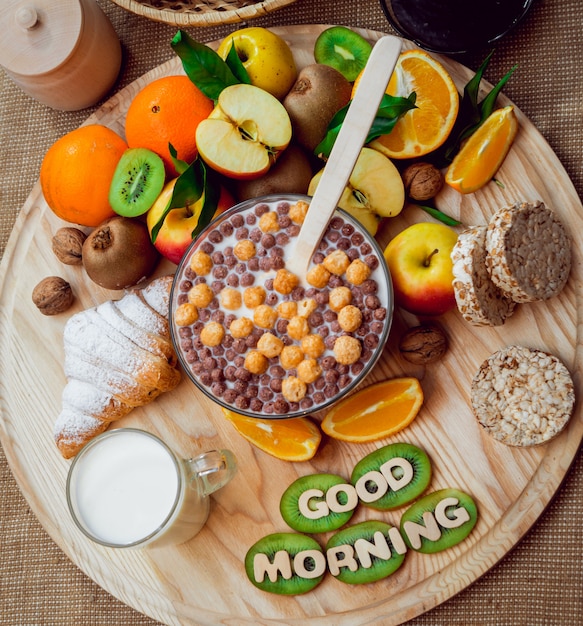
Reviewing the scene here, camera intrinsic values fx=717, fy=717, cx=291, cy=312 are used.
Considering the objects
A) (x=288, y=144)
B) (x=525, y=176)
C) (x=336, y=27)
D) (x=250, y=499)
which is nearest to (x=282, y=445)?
(x=250, y=499)

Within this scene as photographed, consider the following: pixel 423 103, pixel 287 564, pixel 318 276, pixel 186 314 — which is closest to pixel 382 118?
pixel 423 103

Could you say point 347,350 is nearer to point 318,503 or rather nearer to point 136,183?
point 318,503

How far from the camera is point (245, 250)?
54.6 inches

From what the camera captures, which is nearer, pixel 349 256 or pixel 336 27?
pixel 349 256

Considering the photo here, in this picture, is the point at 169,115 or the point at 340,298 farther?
the point at 169,115

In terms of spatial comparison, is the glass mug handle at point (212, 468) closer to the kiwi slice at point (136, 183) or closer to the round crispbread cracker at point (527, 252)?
the kiwi slice at point (136, 183)

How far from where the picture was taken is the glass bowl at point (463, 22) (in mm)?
1459

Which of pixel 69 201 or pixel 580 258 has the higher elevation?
pixel 580 258

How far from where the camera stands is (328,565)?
140cm

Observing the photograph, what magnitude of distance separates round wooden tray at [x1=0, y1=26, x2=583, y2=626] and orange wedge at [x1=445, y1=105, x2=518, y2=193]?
0.12ft

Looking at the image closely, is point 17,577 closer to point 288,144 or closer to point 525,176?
point 288,144

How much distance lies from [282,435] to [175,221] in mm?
486

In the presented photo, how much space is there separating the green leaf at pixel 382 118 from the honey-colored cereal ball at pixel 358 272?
0.24 m

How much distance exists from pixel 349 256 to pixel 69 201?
60cm
